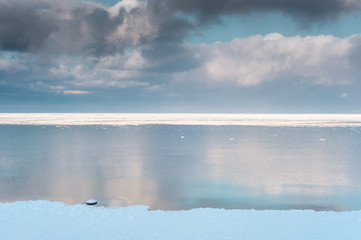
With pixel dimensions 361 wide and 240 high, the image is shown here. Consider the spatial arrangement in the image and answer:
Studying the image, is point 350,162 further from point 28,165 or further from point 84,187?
point 28,165

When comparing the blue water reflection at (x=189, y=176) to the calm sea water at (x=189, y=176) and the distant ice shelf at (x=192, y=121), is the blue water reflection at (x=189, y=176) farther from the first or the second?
the distant ice shelf at (x=192, y=121)

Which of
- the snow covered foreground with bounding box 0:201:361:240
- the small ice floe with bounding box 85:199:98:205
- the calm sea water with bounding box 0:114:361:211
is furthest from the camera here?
the calm sea water with bounding box 0:114:361:211

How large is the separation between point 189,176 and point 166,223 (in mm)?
6219

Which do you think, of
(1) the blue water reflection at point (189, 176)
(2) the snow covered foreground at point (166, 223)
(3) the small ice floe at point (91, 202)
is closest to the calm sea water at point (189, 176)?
(1) the blue water reflection at point (189, 176)

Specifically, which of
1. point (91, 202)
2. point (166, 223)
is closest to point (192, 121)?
point (91, 202)

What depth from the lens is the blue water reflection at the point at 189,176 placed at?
35.1 ft

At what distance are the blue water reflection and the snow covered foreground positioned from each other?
1.17 meters

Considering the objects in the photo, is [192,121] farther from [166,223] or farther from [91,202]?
[166,223]

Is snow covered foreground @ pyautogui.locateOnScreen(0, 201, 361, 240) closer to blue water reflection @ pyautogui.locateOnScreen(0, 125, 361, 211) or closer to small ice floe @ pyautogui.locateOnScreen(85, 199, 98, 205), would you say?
small ice floe @ pyautogui.locateOnScreen(85, 199, 98, 205)

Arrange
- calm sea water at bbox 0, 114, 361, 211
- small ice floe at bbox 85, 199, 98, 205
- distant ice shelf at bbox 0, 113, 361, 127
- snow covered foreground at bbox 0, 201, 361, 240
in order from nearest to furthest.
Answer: snow covered foreground at bbox 0, 201, 361, 240 → small ice floe at bbox 85, 199, 98, 205 → calm sea water at bbox 0, 114, 361, 211 → distant ice shelf at bbox 0, 113, 361, 127

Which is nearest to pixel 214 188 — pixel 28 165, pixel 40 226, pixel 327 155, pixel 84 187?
pixel 84 187

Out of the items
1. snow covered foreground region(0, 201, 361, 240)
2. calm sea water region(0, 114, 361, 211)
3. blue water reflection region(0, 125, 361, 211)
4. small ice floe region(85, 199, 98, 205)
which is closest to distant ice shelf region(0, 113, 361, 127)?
calm sea water region(0, 114, 361, 211)

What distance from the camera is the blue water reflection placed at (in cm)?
1070

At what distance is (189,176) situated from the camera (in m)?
14.3
